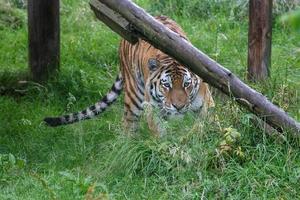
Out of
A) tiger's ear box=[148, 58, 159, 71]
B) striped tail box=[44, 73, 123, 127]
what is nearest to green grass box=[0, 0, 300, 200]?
striped tail box=[44, 73, 123, 127]

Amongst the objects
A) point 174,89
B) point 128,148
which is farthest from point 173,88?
point 128,148

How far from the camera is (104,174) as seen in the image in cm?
438

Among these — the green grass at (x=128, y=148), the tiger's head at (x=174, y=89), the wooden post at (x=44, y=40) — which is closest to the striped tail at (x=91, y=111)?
the green grass at (x=128, y=148)

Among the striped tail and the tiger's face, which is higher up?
the tiger's face

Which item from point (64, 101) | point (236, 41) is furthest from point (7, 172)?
point (236, 41)

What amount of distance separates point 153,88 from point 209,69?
42.9 inches

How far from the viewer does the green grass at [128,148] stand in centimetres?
399

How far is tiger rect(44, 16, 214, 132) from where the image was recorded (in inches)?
200

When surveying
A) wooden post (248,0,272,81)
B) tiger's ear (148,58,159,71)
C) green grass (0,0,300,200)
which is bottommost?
green grass (0,0,300,200)

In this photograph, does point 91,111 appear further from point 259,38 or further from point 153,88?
point 259,38

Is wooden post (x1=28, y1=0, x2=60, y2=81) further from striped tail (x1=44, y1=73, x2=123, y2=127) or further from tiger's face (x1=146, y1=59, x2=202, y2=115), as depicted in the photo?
tiger's face (x1=146, y1=59, x2=202, y2=115)

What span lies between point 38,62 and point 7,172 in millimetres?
3060

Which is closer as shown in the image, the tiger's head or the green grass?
the green grass

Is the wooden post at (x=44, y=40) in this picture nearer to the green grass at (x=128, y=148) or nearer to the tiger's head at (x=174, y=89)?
the green grass at (x=128, y=148)
